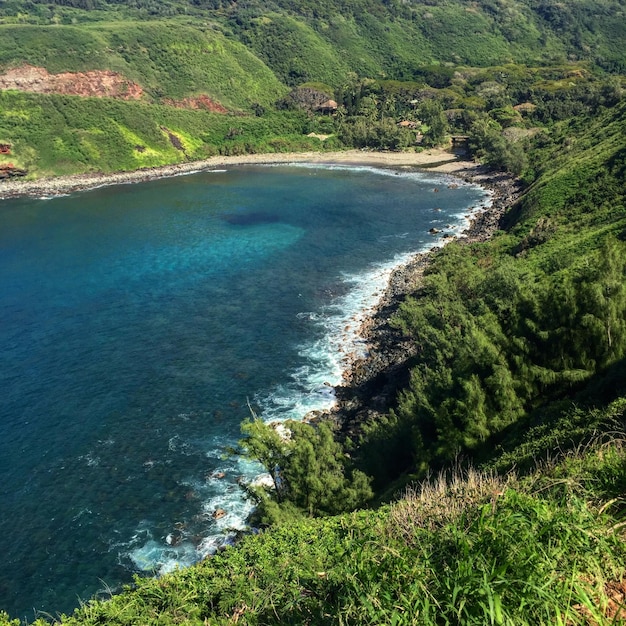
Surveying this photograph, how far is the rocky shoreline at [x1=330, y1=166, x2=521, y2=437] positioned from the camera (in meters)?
37.3

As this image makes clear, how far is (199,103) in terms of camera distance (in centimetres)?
17100

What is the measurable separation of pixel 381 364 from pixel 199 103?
15889 cm

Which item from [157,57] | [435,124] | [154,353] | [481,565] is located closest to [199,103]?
[157,57]

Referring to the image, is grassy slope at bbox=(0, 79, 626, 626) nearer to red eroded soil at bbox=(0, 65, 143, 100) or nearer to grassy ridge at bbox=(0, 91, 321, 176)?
grassy ridge at bbox=(0, 91, 321, 176)

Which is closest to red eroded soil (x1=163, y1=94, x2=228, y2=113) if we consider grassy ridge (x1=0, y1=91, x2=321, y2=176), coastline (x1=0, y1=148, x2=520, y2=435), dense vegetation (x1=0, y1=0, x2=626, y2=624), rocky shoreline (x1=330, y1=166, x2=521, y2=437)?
grassy ridge (x1=0, y1=91, x2=321, y2=176)

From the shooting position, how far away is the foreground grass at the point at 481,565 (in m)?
6.09

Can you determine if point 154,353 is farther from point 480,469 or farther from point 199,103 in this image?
point 199,103

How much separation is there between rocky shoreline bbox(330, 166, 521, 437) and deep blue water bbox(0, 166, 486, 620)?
6.01ft

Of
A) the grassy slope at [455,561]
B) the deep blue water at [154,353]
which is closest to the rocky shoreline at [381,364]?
the deep blue water at [154,353]

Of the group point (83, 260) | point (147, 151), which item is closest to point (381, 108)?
point (147, 151)

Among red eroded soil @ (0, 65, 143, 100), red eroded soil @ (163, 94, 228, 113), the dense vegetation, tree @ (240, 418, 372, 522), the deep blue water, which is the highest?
red eroded soil @ (0, 65, 143, 100)

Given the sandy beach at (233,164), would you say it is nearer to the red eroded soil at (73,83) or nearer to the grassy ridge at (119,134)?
the grassy ridge at (119,134)

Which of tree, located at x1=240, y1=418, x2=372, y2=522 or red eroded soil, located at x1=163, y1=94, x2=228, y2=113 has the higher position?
red eroded soil, located at x1=163, y1=94, x2=228, y2=113

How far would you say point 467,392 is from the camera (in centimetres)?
2334
